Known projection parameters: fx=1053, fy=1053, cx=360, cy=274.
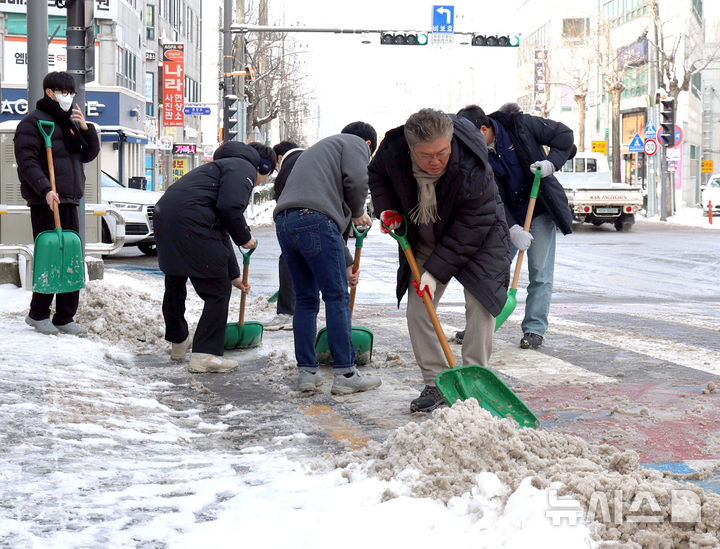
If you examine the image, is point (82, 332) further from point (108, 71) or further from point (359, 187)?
point (108, 71)

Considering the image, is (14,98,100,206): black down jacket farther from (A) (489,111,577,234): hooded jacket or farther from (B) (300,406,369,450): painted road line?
(B) (300,406,369,450): painted road line

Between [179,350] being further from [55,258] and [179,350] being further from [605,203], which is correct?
[605,203]

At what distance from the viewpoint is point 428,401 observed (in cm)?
553

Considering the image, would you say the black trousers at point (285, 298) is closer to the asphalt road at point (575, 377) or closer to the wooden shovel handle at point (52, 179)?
the asphalt road at point (575, 377)

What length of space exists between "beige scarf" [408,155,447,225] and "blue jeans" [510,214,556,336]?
279cm

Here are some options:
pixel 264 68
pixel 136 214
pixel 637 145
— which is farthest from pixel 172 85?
pixel 136 214

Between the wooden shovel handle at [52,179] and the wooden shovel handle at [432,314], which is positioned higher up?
the wooden shovel handle at [52,179]

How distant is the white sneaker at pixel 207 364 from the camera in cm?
709

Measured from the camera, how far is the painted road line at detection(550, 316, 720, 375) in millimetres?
7152

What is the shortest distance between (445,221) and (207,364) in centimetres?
245

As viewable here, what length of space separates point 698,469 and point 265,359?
3.86 m

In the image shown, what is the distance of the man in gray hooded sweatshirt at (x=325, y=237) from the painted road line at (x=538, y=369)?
3.36 feet

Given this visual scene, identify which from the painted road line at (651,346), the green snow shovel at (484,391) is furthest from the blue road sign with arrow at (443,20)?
the green snow shovel at (484,391)

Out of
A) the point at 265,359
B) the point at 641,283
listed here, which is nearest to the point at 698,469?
the point at 265,359
